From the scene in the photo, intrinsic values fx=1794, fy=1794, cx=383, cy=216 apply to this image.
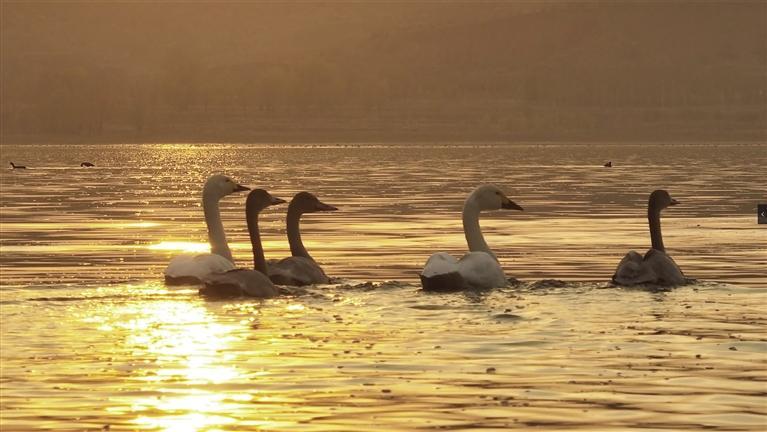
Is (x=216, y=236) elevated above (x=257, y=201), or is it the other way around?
(x=257, y=201)

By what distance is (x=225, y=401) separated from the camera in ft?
50.2

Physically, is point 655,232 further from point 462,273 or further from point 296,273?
point 296,273

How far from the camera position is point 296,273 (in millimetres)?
25469

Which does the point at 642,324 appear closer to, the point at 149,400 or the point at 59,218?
the point at 149,400

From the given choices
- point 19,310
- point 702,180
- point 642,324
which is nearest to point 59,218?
point 19,310

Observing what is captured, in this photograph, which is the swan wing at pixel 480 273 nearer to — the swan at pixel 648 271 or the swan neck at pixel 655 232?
the swan at pixel 648 271

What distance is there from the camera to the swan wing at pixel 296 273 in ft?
83.2

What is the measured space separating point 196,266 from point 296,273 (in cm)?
148

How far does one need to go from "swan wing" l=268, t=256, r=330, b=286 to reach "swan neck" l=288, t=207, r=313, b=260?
989 mm

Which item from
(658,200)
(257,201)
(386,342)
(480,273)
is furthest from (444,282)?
(658,200)

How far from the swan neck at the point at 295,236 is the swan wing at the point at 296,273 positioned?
99cm

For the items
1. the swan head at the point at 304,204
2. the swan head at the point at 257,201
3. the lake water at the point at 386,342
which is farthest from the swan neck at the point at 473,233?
the swan head at the point at 257,201

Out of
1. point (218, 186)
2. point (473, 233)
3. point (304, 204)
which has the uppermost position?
point (218, 186)

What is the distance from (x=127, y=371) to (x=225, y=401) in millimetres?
1969
